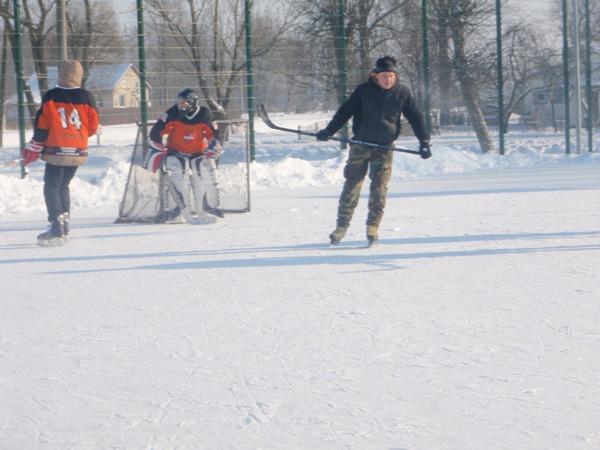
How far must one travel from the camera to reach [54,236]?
26.2ft

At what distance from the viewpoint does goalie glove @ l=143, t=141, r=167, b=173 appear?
927 centimetres

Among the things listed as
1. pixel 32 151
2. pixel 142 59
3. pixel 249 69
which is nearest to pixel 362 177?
pixel 32 151

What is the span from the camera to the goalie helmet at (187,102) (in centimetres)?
907

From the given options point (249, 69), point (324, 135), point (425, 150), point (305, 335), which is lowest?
point (305, 335)

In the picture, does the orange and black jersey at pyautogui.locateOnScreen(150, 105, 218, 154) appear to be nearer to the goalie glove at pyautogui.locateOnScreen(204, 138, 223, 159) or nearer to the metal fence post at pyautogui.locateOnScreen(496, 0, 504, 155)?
the goalie glove at pyautogui.locateOnScreen(204, 138, 223, 159)

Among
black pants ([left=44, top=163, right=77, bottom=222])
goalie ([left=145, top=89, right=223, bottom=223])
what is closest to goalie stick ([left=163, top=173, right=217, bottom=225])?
goalie ([left=145, top=89, right=223, bottom=223])

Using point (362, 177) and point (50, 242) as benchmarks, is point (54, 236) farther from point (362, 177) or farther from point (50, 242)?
point (362, 177)

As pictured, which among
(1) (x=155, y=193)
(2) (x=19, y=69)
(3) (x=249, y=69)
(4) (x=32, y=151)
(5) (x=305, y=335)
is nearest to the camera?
(5) (x=305, y=335)

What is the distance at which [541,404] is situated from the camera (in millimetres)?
3490

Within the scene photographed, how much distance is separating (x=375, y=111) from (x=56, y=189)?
273 centimetres

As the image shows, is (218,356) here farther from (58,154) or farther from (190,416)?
(58,154)

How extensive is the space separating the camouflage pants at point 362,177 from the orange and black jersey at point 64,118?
228cm

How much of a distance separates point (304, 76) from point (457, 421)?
14.1 meters

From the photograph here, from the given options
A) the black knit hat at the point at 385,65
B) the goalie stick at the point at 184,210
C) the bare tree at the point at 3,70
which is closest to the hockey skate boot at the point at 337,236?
the black knit hat at the point at 385,65
